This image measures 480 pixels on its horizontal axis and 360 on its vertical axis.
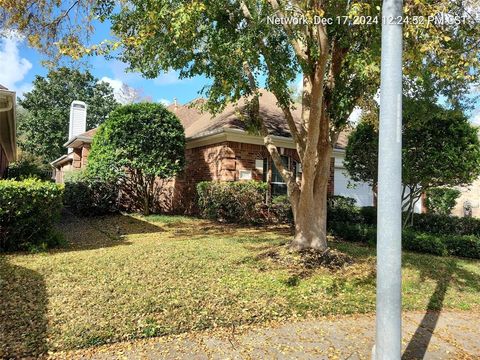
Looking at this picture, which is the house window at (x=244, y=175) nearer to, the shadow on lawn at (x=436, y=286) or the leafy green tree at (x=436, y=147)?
the leafy green tree at (x=436, y=147)

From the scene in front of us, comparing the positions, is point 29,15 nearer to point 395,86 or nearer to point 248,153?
point 395,86

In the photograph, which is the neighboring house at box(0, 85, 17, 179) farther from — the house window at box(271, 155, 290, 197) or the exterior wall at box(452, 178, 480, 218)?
the exterior wall at box(452, 178, 480, 218)

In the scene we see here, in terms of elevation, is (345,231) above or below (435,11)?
below

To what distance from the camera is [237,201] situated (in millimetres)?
12062

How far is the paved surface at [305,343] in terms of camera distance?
3.18 m

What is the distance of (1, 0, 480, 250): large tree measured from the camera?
17.2 feet

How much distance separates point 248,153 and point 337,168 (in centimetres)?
538

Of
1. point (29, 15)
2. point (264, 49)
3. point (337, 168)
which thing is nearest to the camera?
point (264, 49)

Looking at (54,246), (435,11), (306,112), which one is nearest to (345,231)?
(306,112)

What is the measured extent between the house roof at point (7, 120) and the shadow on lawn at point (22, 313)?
171 inches

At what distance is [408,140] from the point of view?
32.0 ft

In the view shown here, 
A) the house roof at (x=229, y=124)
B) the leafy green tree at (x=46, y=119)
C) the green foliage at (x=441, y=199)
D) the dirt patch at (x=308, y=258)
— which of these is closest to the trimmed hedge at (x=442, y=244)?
the dirt patch at (x=308, y=258)

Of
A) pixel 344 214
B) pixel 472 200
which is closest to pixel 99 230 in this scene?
pixel 344 214

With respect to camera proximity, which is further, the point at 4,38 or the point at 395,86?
the point at 4,38
